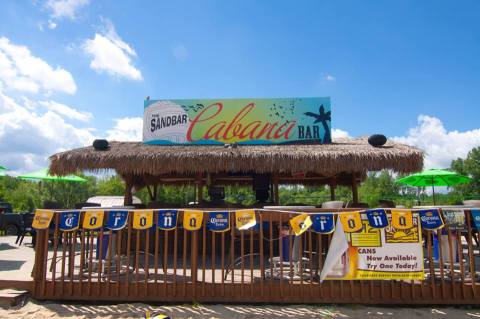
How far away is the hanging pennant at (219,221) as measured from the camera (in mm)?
4742

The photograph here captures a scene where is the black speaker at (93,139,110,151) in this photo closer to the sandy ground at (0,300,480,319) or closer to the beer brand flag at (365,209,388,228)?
the sandy ground at (0,300,480,319)

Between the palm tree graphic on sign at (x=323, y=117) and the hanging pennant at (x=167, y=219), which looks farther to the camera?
the palm tree graphic on sign at (x=323, y=117)

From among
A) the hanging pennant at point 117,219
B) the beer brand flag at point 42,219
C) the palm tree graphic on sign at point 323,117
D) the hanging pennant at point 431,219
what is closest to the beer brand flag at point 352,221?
the hanging pennant at point 431,219

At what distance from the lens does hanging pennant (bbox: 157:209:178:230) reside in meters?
4.79

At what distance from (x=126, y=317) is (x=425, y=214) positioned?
4.38 metres

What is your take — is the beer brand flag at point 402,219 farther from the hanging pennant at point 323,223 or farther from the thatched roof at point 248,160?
the thatched roof at point 248,160

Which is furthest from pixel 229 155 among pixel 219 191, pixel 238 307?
pixel 238 307

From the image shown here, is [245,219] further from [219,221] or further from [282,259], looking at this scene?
[282,259]

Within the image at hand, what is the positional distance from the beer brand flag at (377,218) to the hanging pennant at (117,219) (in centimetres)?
357

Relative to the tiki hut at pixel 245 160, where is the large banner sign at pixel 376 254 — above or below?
below

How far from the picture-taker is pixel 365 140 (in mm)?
9719

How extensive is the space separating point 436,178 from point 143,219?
11846 mm

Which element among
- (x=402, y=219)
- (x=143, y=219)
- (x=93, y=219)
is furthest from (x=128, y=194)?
(x=402, y=219)

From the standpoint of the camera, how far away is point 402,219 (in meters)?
4.57
